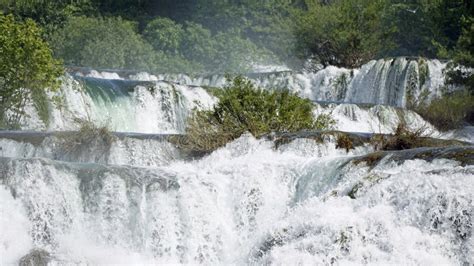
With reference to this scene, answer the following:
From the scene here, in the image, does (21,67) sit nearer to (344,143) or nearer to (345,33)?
(344,143)

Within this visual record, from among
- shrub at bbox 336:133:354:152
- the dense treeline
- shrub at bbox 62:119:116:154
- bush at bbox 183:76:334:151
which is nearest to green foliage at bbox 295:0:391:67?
the dense treeline

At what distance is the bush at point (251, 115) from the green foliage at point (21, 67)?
3562mm

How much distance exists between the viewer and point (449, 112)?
2645cm

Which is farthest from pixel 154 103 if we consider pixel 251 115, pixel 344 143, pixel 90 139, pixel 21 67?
pixel 344 143

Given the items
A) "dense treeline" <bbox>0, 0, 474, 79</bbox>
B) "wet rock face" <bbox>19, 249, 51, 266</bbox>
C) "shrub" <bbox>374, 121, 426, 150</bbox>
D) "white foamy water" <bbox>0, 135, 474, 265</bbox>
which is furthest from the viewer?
"dense treeline" <bbox>0, 0, 474, 79</bbox>

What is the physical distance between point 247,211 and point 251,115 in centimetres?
447

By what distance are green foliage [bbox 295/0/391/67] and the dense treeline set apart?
0.11ft

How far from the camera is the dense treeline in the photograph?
38000 mm

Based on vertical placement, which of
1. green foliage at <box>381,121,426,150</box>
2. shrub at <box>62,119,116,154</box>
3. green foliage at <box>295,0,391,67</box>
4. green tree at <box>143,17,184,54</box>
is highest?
green tree at <box>143,17,184,54</box>

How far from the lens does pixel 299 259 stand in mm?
15211

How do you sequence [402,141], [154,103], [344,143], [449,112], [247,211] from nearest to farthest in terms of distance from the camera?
1. [247,211]
2. [344,143]
3. [402,141]
4. [449,112]
5. [154,103]

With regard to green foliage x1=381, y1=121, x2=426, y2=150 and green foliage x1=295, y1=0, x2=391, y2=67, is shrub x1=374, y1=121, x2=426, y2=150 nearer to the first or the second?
green foliage x1=381, y1=121, x2=426, y2=150

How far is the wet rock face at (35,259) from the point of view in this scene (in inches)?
629

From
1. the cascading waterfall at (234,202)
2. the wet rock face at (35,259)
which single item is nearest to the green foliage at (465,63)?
the cascading waterfall at (234,202)
